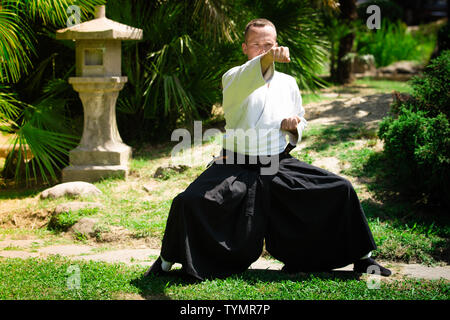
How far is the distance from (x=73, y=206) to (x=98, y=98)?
1.97 meters

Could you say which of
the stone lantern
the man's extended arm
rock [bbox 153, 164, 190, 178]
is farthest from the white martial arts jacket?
the stone lantern

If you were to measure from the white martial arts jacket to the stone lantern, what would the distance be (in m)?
3.61

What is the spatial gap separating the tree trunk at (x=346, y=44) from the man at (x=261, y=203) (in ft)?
24.7

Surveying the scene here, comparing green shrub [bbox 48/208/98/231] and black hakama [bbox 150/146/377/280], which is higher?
black hakama [bbox 150/146/377/280]

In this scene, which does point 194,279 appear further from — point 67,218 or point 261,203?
point 67,218

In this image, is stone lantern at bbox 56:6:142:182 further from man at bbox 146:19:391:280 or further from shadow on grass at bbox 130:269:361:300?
man at bbox 146:19:391:280

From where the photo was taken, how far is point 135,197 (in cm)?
647

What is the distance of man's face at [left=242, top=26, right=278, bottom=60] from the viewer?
12.1 feet

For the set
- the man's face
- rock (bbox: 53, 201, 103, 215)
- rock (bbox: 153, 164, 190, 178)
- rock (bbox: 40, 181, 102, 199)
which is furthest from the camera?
rock (bbox: 153, 164, 190, 178)

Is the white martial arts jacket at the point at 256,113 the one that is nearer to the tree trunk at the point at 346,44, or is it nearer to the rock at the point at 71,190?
the rock at the point at 71,190

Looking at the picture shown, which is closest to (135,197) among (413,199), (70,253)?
(70,253)

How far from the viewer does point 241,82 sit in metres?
3.68

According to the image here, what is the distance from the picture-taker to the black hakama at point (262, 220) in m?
3.75

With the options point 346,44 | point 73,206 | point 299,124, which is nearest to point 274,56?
point 299,124
